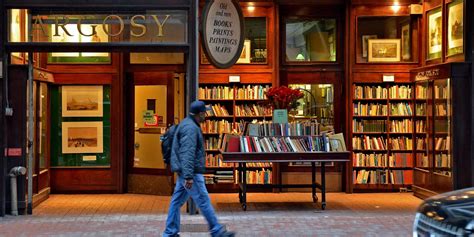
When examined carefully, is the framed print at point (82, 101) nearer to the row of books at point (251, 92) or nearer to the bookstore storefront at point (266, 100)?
the bookstore storefront at point (266, 100)

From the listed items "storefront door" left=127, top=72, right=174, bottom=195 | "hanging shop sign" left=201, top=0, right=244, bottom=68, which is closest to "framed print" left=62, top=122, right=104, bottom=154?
"storefront door" left=127, top=72, right=174, bottom=195

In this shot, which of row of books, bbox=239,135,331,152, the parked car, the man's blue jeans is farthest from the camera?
row of books, bbox=239,135,331,152

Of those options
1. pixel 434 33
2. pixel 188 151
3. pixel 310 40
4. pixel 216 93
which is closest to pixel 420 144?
pixel 434 33

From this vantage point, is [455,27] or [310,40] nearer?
[455,27]

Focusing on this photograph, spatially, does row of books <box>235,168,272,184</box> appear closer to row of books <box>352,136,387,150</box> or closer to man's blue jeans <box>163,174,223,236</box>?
row of books <box>352,136,387,150</box>

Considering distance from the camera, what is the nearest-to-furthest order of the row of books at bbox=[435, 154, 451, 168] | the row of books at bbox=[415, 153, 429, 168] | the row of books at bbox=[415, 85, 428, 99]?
the row of books at bbox=[435, 154, 451, 168]
the row of books at bbox=[415, 153, 429, 168]
the row of books at bbox=[415, 85, 428, 99]

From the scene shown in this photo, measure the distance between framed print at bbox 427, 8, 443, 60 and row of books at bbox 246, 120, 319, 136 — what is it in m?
3.22

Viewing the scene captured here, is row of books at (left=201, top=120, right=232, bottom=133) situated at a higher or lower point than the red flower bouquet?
lower

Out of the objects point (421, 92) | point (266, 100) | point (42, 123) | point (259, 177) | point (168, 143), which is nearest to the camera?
point (168, 143)

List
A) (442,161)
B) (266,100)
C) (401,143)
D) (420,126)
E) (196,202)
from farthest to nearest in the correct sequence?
(401,143), (420,126), (266,100), (442,161), (196,202)

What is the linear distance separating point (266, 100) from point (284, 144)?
5.40 feet

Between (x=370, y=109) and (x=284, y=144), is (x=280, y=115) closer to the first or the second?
(x=284, y=144)

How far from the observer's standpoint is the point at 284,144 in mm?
12727

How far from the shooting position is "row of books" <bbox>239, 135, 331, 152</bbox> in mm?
12648
